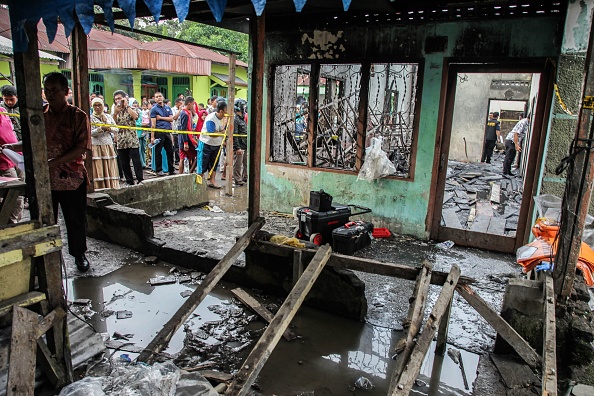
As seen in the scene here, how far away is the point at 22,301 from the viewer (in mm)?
2629

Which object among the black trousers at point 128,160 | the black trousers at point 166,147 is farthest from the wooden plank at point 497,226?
the black trousers at point 166,147

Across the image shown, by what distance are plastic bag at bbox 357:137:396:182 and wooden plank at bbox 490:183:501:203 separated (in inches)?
177

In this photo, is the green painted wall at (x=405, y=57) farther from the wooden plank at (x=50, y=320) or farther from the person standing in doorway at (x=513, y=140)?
the person standing in doorway at (x=513, y=140)

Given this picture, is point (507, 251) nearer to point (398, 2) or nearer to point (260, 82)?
point (398, 2)

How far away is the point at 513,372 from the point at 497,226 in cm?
465

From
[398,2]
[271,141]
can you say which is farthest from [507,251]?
[271,141]

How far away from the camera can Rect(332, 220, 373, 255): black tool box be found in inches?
233

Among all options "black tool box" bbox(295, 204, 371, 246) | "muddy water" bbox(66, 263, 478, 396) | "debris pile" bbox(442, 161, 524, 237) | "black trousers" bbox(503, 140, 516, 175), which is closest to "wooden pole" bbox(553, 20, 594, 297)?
"muddy water" bbox(66, 263, 478, 396)

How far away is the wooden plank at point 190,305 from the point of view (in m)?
3.07

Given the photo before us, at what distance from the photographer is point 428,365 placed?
3625mm

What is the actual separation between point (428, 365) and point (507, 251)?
3629 millimetres

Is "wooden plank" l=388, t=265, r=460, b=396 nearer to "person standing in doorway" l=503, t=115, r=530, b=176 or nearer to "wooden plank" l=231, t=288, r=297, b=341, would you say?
"wooden plank" l=231, t=288, r=297, b=341

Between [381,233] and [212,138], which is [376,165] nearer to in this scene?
[381,233]

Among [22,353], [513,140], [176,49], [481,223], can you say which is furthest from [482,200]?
[176,49]
